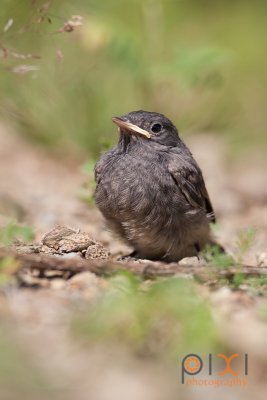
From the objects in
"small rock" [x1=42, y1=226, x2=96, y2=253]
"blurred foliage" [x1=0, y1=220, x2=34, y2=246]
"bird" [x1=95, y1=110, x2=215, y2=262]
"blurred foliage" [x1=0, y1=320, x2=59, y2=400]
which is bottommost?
"blurred foliage" [x1=0, y1=320, x2=59, y2=400]

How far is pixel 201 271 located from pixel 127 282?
50cm

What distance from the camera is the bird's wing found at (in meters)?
5.14

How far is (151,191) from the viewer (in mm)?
4918

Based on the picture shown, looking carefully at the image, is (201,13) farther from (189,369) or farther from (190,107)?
(189,369)

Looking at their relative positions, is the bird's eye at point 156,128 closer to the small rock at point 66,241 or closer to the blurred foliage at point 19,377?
the small rock at point 66,241

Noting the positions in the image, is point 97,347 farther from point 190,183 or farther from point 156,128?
point 156,128

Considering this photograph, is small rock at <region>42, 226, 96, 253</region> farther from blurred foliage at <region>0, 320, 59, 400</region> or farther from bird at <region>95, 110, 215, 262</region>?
blurred foliage at <region>0, 320, 59, 400</region>

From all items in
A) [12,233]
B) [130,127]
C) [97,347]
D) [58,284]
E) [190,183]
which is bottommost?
[97,347]

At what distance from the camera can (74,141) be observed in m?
8.29

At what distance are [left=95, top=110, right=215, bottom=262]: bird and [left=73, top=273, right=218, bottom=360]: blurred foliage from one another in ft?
5.65

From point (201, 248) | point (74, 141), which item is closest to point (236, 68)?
point (74, 141)

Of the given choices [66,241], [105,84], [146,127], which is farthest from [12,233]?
[105,84]

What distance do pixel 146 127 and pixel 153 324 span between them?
2.46 meters

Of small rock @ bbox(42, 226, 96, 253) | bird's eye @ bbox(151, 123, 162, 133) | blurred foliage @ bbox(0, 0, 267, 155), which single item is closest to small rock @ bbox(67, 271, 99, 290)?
small rock @ bbox(42, 226, 96, 253)
